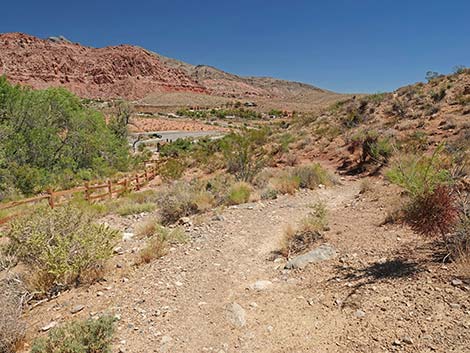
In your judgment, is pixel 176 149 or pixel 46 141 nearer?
pixel 46 141

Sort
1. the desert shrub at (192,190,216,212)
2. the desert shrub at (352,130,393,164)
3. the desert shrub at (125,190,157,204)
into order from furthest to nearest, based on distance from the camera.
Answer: the desert shrub at (352,130,393,164) < the desert shrub at (125,190,157,204) < the desert shrub at (192,190,216,212)

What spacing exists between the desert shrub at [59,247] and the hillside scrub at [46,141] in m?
9.49

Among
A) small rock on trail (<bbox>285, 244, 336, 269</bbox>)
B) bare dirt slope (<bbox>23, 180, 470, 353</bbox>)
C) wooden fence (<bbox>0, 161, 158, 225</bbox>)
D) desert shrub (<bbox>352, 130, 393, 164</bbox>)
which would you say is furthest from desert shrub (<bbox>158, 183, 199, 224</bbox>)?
desert shrub (<bbox>352, 130, 393, 164</bbox>)

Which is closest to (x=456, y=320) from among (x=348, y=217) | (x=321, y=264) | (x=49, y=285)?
(x=321, y=264)

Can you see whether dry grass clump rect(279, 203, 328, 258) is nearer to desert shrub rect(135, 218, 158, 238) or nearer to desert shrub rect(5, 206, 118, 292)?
desert shrub rect(5, 206, 118, 292)

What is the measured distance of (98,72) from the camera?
13800cm

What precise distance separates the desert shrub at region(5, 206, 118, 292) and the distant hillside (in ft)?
387

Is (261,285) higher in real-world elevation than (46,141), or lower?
lower

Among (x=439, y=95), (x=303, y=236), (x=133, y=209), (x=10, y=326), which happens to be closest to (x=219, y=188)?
(x=133, y=209)

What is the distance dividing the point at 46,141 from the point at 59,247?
1340 cm

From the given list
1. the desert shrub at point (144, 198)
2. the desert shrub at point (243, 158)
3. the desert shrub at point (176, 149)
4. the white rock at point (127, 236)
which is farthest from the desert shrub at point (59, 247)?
the desert shrub at point (176, 149)

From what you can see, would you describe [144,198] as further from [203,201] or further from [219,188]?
[203,201]

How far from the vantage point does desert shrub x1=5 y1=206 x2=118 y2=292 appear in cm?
597

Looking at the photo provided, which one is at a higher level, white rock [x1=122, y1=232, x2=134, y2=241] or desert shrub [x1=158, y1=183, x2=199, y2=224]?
desert shrub [x1=158, y1=183, x2=199, y2=224]
